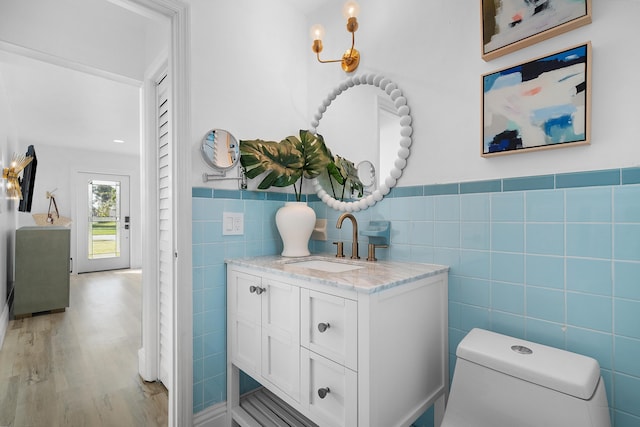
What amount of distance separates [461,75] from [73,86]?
143 inches

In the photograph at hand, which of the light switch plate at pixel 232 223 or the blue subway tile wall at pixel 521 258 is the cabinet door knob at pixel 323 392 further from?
the light switch plate at pixel 232 223

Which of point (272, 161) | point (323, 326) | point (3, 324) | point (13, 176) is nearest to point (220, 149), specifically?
point (272, 161)

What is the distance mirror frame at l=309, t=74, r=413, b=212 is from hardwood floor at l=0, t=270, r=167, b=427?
1.56 meters

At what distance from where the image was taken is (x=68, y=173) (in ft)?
19.3

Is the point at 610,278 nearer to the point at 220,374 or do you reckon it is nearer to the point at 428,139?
the point at 428,139

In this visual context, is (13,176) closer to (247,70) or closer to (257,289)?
(247,70)

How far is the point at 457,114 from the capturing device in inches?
54.4

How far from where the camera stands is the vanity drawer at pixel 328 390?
3.42 ft

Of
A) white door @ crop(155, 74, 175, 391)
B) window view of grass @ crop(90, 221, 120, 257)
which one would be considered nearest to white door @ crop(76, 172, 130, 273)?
window view of grass @ crop(90, 221, 120, 257)

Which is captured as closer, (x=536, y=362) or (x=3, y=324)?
(x=536, y=362)

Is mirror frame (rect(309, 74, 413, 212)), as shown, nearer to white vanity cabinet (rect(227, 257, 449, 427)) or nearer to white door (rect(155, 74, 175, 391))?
white vanity cabinet (rect(227, 257, 449, 427))

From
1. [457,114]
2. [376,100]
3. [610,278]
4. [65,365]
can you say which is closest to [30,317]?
[65,365]

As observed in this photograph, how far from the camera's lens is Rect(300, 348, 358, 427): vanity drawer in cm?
104

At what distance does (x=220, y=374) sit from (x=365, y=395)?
965 mm
